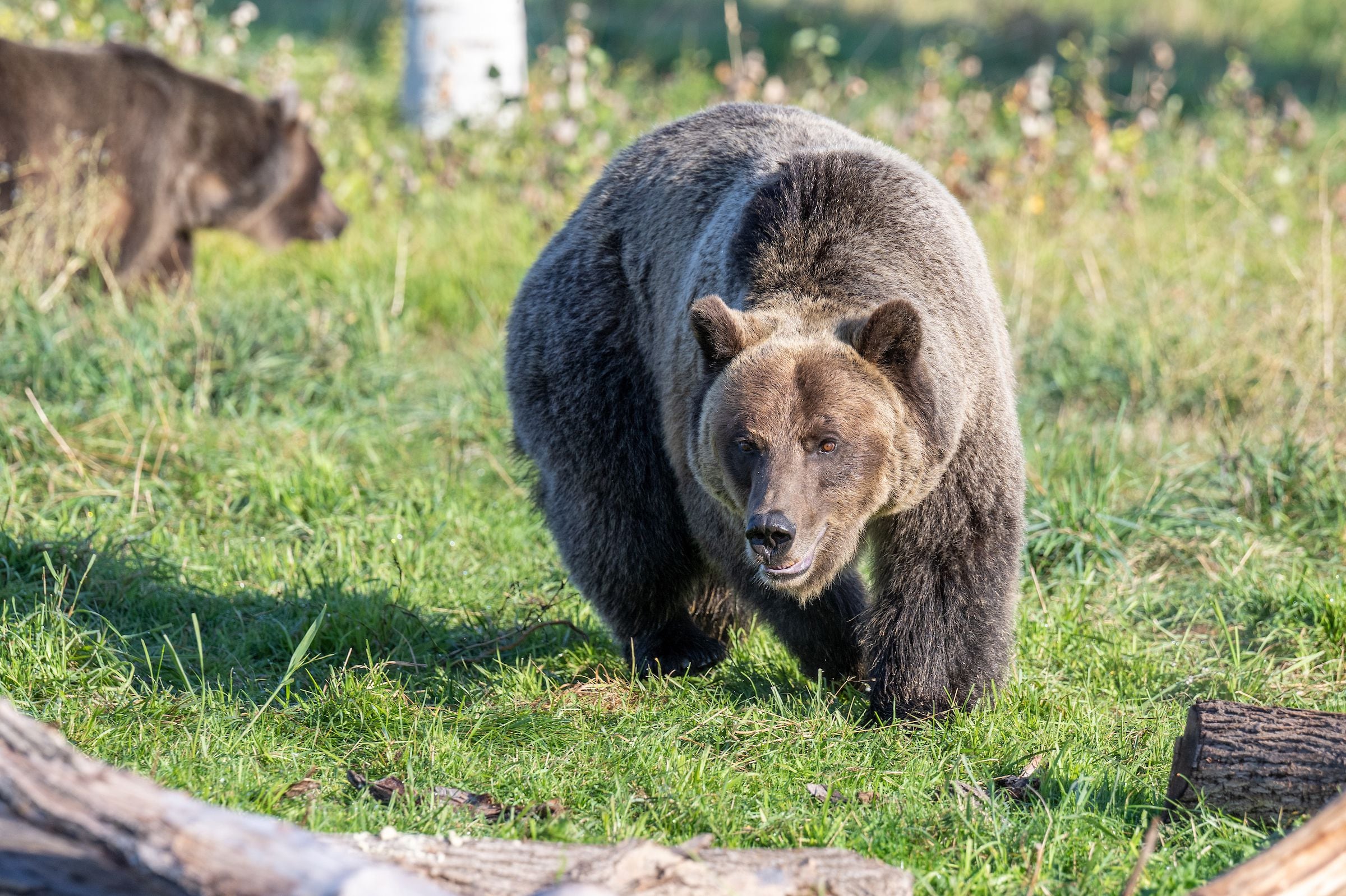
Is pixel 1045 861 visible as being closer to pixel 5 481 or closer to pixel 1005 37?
pixel 5 481

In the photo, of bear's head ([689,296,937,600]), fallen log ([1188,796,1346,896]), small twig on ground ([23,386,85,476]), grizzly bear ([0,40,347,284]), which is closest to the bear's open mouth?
bear's head ([689,296,937,600])

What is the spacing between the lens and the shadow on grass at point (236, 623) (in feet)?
14.8

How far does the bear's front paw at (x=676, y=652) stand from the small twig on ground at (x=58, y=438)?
2.53 metres

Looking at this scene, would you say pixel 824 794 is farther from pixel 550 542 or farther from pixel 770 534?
pixel 550 542

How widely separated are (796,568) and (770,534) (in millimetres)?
169

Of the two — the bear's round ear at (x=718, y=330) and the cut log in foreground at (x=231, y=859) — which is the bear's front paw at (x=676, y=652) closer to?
the bear's round ear at (x=718, y=330)

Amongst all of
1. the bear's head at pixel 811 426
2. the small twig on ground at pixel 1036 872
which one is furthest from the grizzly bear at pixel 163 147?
the small twig on ground at pixel 1036 872

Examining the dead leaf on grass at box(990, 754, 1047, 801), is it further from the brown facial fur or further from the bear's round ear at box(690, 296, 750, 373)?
the bear's round ear at box(690, 296, 750, 373)

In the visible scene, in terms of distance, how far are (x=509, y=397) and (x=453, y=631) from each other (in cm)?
92

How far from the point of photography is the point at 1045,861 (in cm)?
321

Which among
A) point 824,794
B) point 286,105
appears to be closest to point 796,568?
point 824,794

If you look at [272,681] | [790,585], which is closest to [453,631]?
[272,681]

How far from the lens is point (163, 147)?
8.70 metres

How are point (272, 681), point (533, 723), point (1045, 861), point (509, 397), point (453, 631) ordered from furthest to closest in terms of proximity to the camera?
point (509, 397), point (453, 631), point (272, 681), point (533, 723), point (1045, 861)
